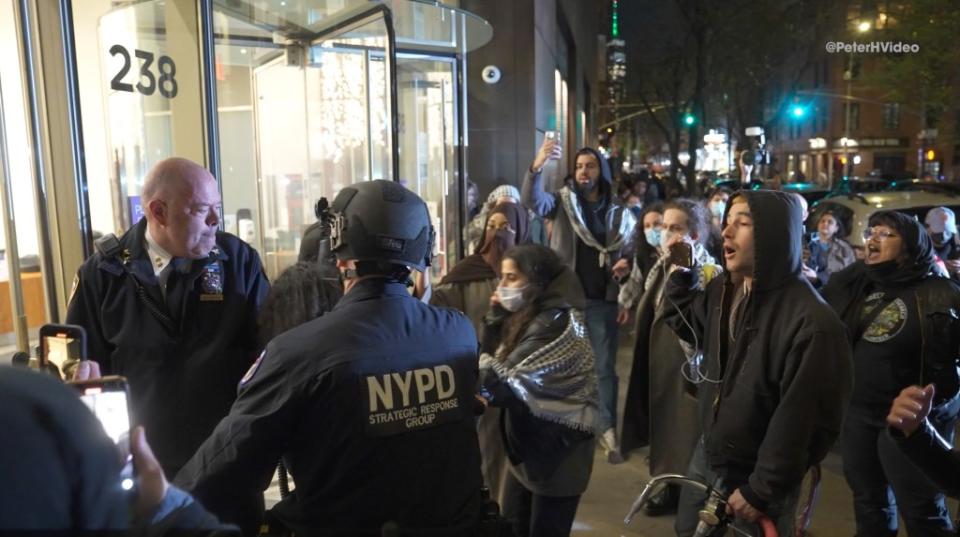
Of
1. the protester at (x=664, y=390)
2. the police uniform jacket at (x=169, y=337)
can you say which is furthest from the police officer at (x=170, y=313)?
the protester at (x=664, y=390)

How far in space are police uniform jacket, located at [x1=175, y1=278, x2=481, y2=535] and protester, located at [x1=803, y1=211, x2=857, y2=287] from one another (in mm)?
5019

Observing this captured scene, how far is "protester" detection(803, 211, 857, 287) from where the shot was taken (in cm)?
610

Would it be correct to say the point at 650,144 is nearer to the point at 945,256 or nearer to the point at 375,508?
the point at 945,256

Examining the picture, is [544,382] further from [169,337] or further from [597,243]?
[597,243]

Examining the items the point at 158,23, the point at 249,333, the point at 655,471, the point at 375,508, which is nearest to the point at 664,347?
the point at 655,471

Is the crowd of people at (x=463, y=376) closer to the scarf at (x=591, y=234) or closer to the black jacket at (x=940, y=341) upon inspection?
the black jacket at (x=940, y=341)

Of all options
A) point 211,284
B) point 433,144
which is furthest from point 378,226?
point 433,144

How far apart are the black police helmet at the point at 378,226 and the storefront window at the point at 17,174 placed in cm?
184

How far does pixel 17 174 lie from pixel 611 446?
3.99 meters

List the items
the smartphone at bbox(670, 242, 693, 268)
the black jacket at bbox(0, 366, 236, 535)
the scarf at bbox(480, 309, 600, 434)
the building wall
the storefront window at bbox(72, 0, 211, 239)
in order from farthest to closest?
the building wall, the storefront window at bbox(72, 0, 211, 239), the smartphone at bbox(670, 242, 693, 268), the scarf at bbox(480, 309, 600, 434), the black jacket at bbox(0, 366, 236, 535)

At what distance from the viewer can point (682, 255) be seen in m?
3.28

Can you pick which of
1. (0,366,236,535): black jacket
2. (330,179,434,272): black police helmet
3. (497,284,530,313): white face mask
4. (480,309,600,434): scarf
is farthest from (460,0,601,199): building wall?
(0,366,236,535): black jacket

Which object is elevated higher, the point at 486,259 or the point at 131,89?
the point at 131,89

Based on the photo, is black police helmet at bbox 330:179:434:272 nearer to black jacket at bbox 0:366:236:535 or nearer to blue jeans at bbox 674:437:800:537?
black jacket at bbox 0:366:236:535
